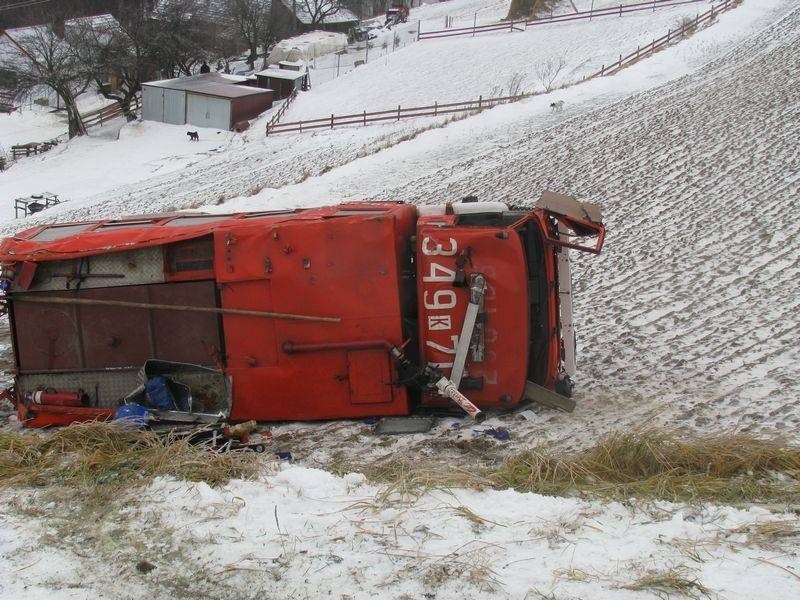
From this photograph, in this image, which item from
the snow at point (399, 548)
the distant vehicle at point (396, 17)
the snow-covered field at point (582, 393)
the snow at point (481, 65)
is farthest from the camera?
the distant vehicle at point (396, 17)

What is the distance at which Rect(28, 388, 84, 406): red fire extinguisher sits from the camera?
267 inches

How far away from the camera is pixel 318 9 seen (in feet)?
206

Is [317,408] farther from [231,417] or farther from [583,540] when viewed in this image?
[583,540]

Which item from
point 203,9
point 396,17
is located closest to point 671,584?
point 203,9

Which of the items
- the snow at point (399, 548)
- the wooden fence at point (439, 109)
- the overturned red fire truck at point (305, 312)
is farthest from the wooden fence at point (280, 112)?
the snow at point (399, 548)

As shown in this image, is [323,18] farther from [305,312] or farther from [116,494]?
[116,494]

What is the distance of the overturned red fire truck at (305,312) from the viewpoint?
6422mm

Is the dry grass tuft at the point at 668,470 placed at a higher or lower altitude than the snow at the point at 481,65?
lower

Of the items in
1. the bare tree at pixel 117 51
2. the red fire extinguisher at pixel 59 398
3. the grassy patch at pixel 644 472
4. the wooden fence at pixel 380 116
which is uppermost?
the bare tree at pixel 117 51

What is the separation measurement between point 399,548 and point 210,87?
37.9 m

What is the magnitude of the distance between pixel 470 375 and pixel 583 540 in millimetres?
2767

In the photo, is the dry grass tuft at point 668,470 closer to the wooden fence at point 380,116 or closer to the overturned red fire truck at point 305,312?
the overturned red fire truck at point 305,312

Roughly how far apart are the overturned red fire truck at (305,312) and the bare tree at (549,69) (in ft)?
76.7

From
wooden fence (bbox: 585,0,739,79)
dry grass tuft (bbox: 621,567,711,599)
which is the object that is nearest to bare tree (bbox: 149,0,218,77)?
wooden fence (bbox: 585,0,739,79)
